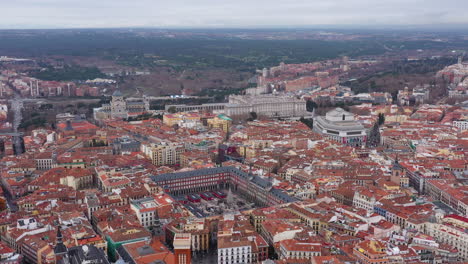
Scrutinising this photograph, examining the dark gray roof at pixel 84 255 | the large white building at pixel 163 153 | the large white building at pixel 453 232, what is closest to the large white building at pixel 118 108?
the large white building at pixel 163 153

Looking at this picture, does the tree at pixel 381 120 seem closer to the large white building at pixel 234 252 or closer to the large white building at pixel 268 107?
the large white building at pixel 268 107

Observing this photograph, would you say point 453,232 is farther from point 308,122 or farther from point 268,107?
point 268,107

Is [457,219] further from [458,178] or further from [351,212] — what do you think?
[458,178]

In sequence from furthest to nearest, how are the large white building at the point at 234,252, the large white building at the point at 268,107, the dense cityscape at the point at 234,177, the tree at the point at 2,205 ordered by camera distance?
the large white building at the point at 268,107
the tree at the point at 2,205
the dense cityscape at the point at 234,177
the large white building at the point at 234,252

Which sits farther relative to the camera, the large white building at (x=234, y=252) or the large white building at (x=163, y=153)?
the large white building at (x=163, y=153)

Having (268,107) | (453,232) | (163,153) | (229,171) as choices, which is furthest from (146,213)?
(268,107)

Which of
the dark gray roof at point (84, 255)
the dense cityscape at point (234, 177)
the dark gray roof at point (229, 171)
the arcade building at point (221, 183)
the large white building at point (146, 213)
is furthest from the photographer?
the arcade building at point (221, 183)

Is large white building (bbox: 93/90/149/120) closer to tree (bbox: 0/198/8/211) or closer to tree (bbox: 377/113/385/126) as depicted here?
tree (bbox: 377/113/385/126)
